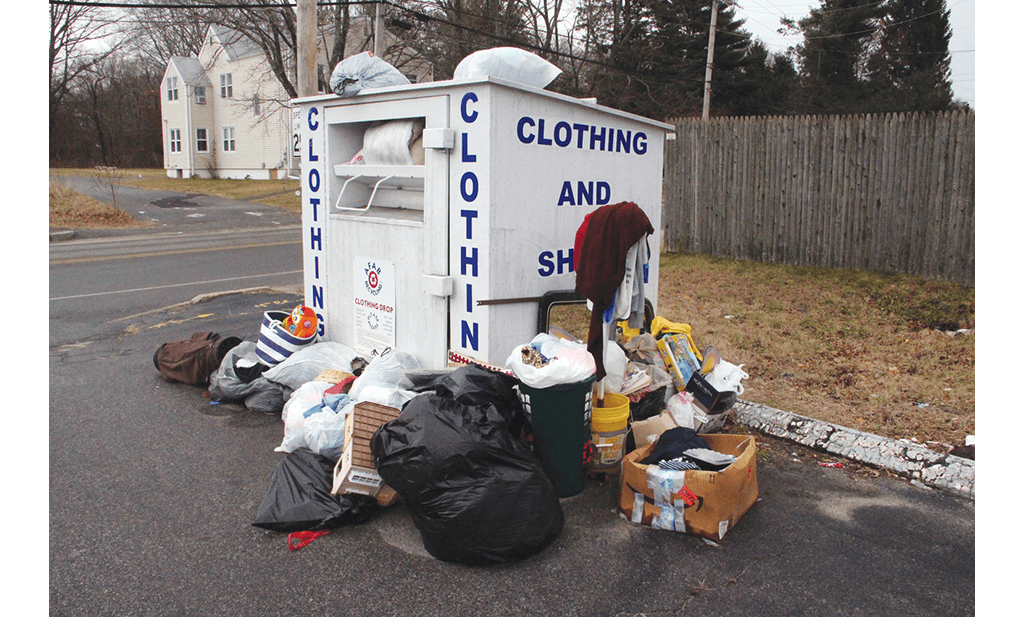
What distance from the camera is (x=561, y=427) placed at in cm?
363

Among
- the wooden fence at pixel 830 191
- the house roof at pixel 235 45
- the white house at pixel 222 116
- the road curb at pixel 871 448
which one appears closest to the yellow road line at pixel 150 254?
the wooden fence at pixel 830 191

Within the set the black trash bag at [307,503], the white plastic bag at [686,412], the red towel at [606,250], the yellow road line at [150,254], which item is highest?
the red towel at [606,250]

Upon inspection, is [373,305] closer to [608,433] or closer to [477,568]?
[608,433]

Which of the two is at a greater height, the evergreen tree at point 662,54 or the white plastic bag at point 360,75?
the evergreen tree at point 662,54

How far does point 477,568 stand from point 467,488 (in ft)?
1.16

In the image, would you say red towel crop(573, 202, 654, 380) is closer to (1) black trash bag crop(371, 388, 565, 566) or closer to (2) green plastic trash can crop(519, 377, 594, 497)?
(2) green plastic trash can crop(519, 377, 594, 497)

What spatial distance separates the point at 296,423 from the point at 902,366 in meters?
4.83

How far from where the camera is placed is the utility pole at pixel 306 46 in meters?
9.80

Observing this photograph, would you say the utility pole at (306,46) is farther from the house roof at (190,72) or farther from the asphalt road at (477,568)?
the house roof at (190,72)

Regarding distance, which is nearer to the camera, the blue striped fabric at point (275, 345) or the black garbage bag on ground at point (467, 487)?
the black garbage bag on ground at point (467, 487)

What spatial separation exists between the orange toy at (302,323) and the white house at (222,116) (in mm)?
30884

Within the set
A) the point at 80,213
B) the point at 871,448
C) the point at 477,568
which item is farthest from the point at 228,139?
the point at 477,568

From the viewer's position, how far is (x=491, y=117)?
4.26 metres
